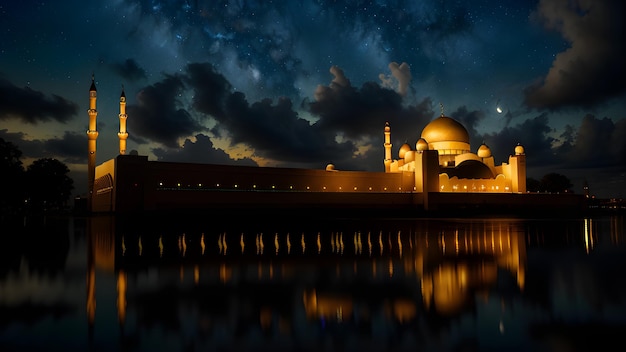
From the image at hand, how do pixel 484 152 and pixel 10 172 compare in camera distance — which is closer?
pixel 10 172

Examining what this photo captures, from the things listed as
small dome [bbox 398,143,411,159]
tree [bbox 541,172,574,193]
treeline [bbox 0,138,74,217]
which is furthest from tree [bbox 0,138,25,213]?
tree [bbox 541,172,574,193]

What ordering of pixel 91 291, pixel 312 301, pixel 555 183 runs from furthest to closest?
1. pixel 555 183
2. pixel 91 291
3. pixel 312 301

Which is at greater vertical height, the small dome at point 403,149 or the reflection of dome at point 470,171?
the small dome at point 403,149

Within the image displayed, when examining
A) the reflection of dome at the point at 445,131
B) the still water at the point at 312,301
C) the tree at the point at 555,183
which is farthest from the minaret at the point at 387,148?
the still water at the point at 312,301

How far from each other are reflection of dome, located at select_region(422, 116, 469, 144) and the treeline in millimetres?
38527

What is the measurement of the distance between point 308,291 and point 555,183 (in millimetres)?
60238

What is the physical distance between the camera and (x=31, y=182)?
45.3 metres

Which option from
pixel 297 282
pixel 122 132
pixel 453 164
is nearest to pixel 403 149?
pixel 453 164

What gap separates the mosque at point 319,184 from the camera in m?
32.0

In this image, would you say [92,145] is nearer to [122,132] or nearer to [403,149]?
[122,132]

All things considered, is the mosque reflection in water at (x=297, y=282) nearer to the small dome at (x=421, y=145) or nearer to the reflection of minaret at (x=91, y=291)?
the reflection of minaret at (x=91, y=291)

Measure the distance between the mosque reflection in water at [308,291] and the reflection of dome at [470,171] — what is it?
31.7 m

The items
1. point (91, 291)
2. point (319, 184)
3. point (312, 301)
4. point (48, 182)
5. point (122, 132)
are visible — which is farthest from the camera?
point (48, 182)

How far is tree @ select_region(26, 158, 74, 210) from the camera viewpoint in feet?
152
